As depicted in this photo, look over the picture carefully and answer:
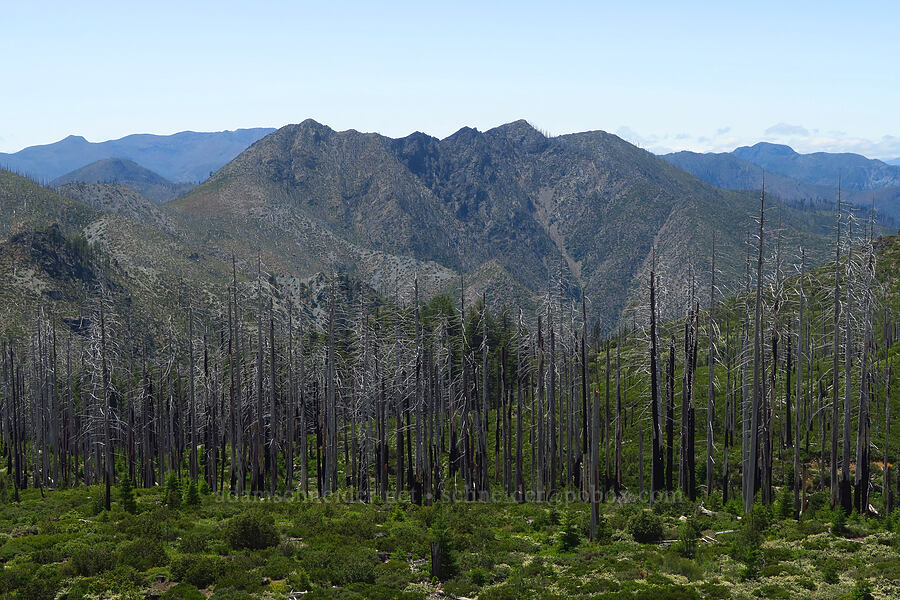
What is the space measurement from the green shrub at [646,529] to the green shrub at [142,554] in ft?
60.0

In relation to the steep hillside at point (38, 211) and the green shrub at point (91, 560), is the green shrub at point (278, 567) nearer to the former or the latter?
the green shrub at point (91, 560)

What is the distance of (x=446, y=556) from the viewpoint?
2102 centimetres

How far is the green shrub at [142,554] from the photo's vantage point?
2109cm

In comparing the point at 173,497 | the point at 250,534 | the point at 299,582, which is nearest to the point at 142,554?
the point at 250,534

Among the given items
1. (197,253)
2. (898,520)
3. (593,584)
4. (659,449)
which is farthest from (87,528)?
(197,253)

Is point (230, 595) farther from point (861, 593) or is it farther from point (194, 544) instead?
point (861, 593)

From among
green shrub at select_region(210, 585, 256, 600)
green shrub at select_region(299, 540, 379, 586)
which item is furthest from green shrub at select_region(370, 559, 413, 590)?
green shrub at select_region(210, 585, 256, 600)

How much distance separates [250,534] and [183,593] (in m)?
5.66

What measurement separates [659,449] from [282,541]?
21.2m

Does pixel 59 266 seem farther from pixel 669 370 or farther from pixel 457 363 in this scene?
pixel 669 370

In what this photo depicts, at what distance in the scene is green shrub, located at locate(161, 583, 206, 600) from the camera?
1819 centimetres

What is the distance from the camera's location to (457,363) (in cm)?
5209

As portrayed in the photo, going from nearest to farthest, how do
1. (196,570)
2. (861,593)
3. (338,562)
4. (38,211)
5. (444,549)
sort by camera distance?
(861,593), (196,570), (444,549), (338,562), (38,211)

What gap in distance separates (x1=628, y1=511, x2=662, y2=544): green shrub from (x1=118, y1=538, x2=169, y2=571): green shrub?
18.3 meters
